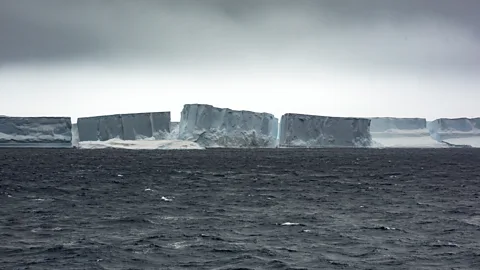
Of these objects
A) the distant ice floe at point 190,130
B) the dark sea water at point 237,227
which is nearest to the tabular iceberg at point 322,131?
the distant ice floe at point 190,130

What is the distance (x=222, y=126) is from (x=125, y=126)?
11.5 meters

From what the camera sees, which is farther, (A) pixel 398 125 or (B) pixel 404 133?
(B) pixel 404 133

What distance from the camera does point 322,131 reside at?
75688 millimetres

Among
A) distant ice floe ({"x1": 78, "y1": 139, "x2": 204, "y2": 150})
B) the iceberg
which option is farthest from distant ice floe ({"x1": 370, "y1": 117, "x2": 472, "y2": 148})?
distant ice floe ({"x1": 78, "y1": 139, "x2": 204, "y2": 150})

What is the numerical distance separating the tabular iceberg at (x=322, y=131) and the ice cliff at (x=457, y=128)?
18895 millimetres

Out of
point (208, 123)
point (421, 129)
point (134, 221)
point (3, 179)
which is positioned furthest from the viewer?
point (421, 129)

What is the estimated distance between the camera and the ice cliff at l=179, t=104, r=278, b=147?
7209 cm

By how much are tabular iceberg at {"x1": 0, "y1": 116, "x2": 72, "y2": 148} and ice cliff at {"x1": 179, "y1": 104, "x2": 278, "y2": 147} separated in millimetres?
14051

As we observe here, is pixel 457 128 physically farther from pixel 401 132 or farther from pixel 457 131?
pixel 401 132

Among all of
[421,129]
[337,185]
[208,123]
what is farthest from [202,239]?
[421,129]

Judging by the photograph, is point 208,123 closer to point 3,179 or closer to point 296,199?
point 3,179

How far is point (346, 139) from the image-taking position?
76875 mm

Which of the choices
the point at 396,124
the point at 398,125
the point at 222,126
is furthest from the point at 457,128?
the point at 222,126

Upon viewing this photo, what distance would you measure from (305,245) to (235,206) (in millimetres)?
7475
